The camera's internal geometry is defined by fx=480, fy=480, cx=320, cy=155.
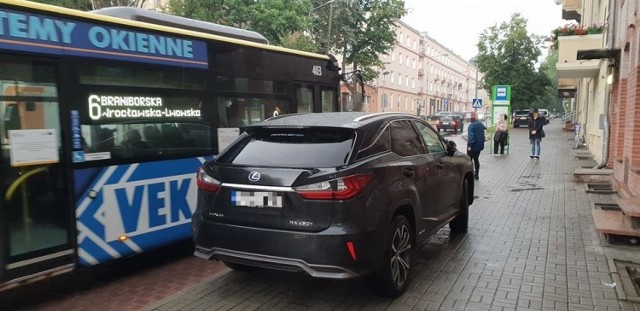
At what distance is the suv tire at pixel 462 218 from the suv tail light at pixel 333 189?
3265 mm

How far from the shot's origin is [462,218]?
269 inches

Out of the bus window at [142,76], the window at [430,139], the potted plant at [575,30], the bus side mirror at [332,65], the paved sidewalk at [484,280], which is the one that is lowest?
the paved sidewalk at [484,280]

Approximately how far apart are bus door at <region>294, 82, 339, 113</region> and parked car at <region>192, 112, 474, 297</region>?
268cm

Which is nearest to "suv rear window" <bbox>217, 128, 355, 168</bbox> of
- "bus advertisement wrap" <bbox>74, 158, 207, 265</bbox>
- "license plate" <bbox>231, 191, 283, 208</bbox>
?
"license plate" <bbox>231, 191, 283, 208</bbox>

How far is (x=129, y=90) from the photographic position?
16.4 ft

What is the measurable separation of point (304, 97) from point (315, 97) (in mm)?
354

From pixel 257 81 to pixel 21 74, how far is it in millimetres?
3080

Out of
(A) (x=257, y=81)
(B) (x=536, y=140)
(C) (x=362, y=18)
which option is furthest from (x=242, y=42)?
(C) (x=362, y=18)

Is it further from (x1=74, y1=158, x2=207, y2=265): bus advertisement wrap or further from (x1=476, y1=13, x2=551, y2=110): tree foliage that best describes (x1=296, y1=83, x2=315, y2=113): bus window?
(x1=476, y1=13, x2=551, y2=110): tree foliage

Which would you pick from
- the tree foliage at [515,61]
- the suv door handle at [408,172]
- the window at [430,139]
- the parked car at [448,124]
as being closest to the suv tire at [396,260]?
the suv door handle at [408,172]

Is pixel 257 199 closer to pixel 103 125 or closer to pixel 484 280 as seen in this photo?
pixel 103 125

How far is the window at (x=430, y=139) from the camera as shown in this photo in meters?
5.73

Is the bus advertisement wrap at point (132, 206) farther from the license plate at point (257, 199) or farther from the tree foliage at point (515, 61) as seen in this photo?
the tree foliage at point (515, 61)

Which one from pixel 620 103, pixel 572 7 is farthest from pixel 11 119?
pixel 572 7
